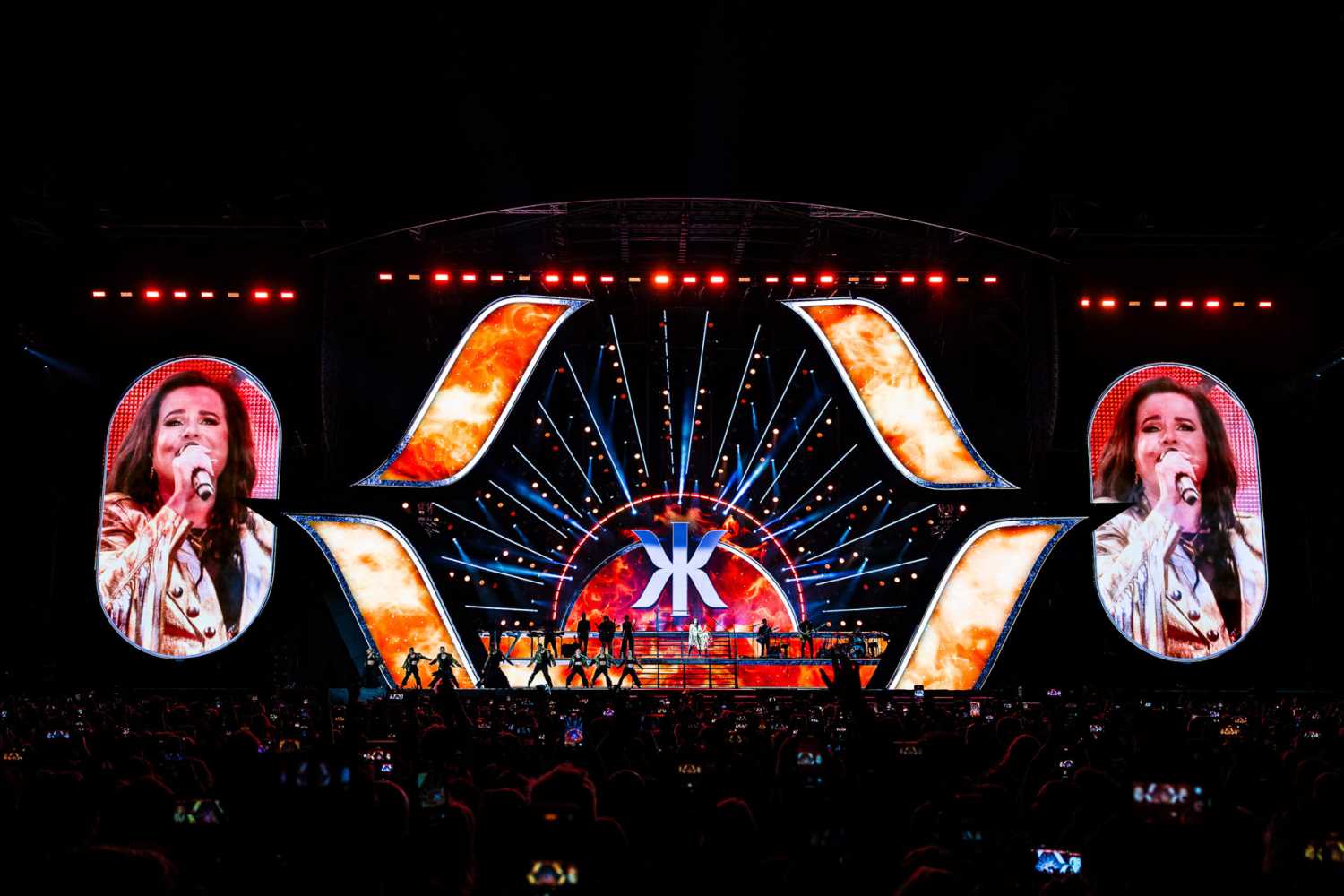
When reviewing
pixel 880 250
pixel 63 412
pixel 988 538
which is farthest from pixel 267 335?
pixel 988 538

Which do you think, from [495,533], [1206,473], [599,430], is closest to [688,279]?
[599,430]

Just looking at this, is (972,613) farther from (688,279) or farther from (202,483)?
(202,483)

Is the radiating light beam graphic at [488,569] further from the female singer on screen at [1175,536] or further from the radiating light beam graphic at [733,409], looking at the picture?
the female singer on screen at [1175,536]

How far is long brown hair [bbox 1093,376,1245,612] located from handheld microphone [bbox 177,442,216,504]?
1728cm

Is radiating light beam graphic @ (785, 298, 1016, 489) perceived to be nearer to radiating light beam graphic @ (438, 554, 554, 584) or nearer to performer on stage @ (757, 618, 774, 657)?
performer on stage @ (757, 618, 774, 657)

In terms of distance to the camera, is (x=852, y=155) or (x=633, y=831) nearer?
(x=633, y=831)

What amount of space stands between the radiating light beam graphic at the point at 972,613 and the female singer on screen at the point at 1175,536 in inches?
135

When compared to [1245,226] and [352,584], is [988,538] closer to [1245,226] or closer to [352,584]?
[1245,226]

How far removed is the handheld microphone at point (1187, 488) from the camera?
72.0 ft

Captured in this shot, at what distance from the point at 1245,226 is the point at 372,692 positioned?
1776cm

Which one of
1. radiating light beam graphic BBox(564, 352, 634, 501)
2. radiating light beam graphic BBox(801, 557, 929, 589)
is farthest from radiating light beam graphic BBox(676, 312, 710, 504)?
radiating light beam graphic BBox(801, 557, 929, 589)

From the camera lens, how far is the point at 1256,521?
22.0 m

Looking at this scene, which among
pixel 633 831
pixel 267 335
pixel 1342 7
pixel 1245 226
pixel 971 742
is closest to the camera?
pixel 633 831

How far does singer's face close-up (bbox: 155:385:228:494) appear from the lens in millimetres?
21391
